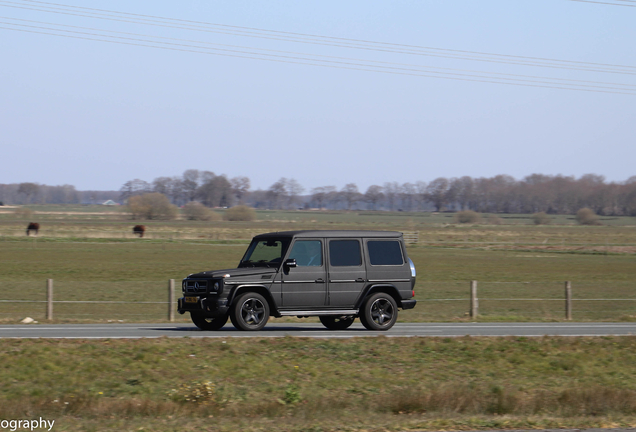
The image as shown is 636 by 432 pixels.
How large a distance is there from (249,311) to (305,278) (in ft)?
4.52

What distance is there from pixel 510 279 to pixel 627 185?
149m

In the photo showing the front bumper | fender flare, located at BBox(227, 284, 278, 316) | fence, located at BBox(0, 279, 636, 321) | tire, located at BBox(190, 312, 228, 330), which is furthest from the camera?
fence, located at BBox(0, 279, 636, 321)

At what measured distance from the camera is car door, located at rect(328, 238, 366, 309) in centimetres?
1650

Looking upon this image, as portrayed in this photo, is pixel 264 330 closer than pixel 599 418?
No

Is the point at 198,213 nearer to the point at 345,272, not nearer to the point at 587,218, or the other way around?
the point at 587,218

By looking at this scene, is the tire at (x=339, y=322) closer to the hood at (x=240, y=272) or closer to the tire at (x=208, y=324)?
the tire at (x=208, y=324)

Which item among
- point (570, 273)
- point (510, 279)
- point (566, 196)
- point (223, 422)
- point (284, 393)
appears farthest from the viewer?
point (566, 196)

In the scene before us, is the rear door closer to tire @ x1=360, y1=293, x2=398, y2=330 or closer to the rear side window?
the rear side window

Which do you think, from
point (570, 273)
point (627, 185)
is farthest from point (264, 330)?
point (627, 185)

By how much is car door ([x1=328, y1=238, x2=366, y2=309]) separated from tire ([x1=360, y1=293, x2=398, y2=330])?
0.34 m

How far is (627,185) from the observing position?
176 meters

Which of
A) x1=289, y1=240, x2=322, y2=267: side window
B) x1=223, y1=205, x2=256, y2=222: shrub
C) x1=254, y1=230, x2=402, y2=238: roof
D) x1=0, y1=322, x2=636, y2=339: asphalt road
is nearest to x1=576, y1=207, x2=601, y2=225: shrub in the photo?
x1=223, y1=205, x2=256, y2=222: shrub

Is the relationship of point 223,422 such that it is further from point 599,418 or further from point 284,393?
point 599,418

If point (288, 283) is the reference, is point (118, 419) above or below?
below
